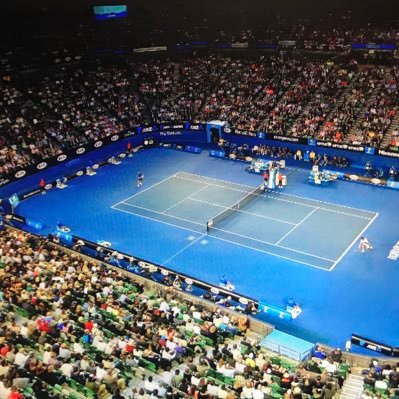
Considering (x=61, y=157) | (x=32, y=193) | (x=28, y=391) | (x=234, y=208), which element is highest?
(x=61, y=157)

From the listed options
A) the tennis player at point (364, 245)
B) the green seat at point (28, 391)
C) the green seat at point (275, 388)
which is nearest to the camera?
the green seat at point (28, 391)

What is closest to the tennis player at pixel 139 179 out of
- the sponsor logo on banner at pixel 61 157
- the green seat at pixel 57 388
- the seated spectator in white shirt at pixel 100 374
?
the sponsor logo on banner at pixel 61 157

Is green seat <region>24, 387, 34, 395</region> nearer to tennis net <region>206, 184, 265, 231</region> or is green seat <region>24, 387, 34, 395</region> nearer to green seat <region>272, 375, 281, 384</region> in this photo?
green seat <region>272, 375, 281, 384</region>

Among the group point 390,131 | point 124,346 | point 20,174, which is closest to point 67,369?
point 124,346

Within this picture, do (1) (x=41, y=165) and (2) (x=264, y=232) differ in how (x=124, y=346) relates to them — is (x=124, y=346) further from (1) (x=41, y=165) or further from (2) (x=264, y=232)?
(1) (x=41, y=165)

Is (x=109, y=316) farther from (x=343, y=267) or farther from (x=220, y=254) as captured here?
(x=343, y=267)

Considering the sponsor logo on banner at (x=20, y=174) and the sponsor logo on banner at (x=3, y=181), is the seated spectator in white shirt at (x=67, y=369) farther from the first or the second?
the sponsor logo on banner at (x=20, y=174)
